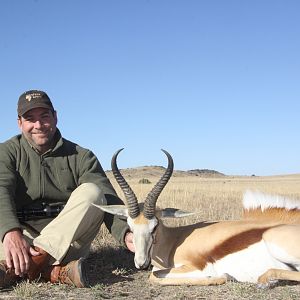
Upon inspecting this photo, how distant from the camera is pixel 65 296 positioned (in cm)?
482

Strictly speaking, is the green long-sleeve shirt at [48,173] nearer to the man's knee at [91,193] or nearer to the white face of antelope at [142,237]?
the white face of antelope at [142,237]

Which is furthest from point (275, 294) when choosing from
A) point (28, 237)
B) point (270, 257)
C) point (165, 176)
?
point (28, 237)

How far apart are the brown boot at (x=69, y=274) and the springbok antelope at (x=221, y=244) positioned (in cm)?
63

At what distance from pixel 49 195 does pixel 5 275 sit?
1.19m

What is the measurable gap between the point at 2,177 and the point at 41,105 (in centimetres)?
98

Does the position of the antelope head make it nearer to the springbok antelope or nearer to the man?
the springbok antelope

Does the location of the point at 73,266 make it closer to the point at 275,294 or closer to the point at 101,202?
the point at 101,202

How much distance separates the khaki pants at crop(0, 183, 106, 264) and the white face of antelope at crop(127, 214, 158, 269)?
0.44 m

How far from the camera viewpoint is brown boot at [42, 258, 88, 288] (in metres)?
5.04

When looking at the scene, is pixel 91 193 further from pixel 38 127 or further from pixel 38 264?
pixel 38 127

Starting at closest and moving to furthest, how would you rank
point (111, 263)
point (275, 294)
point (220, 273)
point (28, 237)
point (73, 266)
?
point (275, 294) < point (73, 266) < point (220, 273) < point (28, 237) < point (111, 263)

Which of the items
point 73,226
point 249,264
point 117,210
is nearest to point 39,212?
point 73,226

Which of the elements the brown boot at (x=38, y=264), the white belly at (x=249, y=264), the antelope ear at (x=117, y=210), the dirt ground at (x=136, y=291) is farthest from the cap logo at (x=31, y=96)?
the white belly at (x=249, y=264)

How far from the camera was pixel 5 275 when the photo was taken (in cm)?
502
